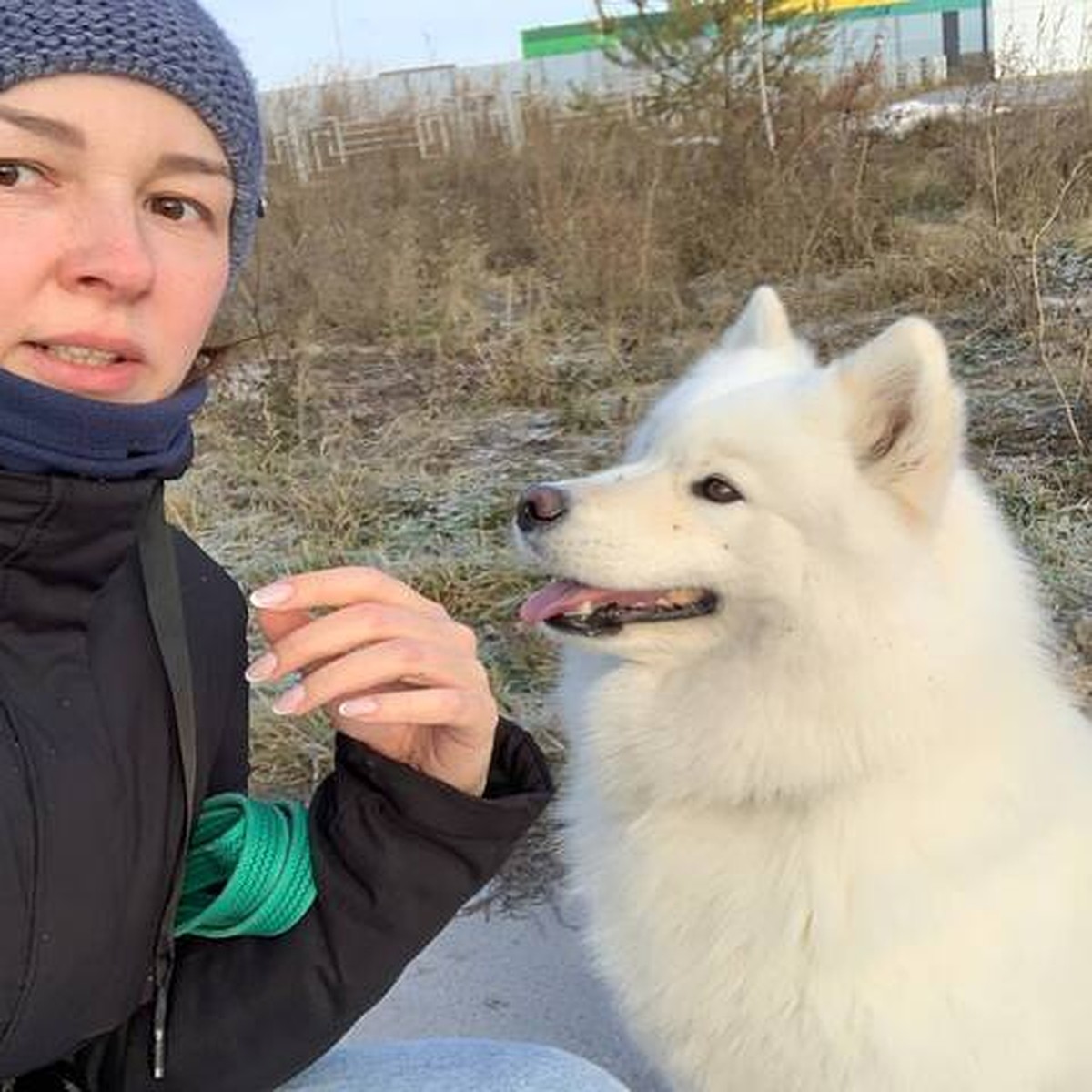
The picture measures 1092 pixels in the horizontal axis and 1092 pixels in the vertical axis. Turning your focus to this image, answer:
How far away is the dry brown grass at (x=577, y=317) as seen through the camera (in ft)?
13.6

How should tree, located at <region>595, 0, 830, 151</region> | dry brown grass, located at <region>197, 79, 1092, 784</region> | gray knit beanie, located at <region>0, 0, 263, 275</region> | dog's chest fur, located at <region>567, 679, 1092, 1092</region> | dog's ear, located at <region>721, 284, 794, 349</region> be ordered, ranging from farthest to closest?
tree, located at <region>595, 0, 830, 151</region> → dry brown grass, located at <region>197, 79, 1092, 784</region> → dog's ear, located at <region>721, 284, 794, 349</region> → dog's chest fur, located at <region>567, 679, 1092, 1092</region> → gray knit beanie, located at <region>0, 0, 263, 275</region>

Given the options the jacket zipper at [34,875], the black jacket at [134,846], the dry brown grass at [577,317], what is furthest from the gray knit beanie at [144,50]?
the dry brown grass at [577,317]

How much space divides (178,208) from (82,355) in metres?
0.16

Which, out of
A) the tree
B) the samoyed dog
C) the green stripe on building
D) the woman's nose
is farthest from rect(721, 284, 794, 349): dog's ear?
the green stripe on building

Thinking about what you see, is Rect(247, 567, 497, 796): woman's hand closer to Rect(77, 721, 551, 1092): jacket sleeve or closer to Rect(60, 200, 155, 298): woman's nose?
Rect(77, 721, 551, 1092): jacket sleeve

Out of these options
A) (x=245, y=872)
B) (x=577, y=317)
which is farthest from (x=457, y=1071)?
(x=577, y=317)

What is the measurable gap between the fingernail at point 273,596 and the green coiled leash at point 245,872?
31 cm

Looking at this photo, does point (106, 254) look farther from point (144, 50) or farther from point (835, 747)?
point (835, 747)

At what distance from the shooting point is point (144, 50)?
1.02 meters

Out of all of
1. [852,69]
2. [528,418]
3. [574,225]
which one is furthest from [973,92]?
[528,418]

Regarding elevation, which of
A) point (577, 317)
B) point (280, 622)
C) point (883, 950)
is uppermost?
point (280, 622)

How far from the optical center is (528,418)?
220 inches

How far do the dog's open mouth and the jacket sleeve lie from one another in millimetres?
633

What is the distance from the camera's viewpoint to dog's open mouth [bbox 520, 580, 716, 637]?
6.11ft
